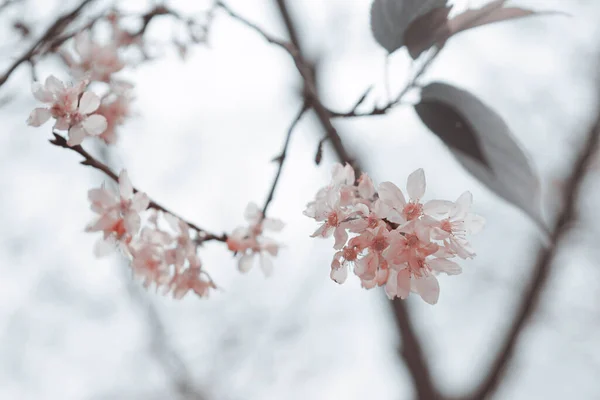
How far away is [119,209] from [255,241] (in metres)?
0.16

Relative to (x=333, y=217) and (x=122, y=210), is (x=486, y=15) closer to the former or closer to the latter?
(x=333, y=217)

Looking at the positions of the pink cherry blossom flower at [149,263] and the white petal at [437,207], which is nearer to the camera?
the white petal at [437,207]

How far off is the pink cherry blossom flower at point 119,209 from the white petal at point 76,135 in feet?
0.14

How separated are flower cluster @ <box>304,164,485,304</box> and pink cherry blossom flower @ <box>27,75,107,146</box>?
20 centimetres

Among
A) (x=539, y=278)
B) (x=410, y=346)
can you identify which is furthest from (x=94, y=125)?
(x=539, y=278)

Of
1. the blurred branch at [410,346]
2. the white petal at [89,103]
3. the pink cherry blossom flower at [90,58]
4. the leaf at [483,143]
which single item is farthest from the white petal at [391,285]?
the blurred branch at [410,346]

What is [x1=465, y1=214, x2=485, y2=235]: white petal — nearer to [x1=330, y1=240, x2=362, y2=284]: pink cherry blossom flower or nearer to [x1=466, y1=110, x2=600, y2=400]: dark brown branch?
[x1=330, y1=240, x2=362, y2=284]: pink cherry blossom flower

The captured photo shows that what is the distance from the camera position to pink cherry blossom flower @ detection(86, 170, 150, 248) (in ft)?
1.52

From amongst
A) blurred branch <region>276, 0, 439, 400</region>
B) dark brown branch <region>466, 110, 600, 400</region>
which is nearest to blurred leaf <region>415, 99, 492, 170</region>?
blurred branch <region>276, 0, 439, 400</region>

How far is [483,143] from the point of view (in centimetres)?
54

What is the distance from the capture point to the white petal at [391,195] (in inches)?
15.5

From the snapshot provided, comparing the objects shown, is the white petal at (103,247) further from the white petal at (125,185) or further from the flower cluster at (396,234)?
the flower cluster at (396,234)

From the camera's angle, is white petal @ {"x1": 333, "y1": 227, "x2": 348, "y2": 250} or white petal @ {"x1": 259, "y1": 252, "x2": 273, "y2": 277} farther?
white petal @ {"x1": 259, "y1": 252, "x2": 273, "y2": 277}

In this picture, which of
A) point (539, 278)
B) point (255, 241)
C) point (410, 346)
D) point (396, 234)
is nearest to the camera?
point (396, 234)
